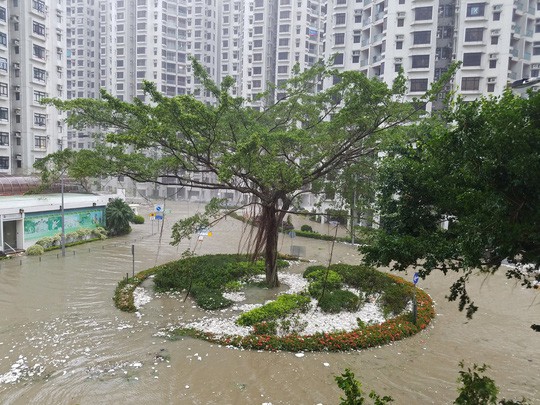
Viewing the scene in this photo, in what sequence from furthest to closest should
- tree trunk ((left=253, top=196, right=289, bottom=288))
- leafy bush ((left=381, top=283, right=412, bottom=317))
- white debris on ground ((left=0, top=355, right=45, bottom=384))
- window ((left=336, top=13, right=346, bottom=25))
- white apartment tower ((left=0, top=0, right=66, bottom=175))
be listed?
1. window ((left=336, top=13, right=346, bottom=25))
2. white apartment tower ((left=0, top=0, right=66, bottom=175))
3. tree trunk ((left=253, top=196, right=289, bottom=288))
4. leafy bush ((left=381, top=283, right=412, bottom=317))
5. white debris on ground ((left=0, top=355, right=45, bottom=384))

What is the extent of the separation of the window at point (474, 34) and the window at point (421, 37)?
10.5 feet

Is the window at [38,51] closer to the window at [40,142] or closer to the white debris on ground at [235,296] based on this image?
the window at [40,142]

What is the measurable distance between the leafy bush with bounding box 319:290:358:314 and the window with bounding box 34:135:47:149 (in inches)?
1565

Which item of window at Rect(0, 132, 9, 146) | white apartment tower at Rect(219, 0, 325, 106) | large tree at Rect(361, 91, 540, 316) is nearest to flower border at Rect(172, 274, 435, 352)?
large tree at Rect(361, 91, 540, 316)

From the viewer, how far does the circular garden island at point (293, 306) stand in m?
12.1

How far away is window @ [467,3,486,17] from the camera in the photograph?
3512cm

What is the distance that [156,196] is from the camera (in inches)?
Answer: 2879

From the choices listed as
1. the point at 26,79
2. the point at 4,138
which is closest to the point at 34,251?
the point at 4,138

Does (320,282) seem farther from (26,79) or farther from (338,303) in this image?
(26,79)

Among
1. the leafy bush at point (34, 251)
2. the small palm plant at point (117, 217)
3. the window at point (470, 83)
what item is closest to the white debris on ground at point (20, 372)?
the leafy bush at point (34, 251)

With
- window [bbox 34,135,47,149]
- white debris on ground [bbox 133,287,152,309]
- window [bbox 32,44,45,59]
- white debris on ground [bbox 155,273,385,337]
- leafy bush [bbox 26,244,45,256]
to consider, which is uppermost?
window [bbox 32,44,45,59]

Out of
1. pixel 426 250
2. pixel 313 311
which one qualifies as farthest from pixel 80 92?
pixel 426 250

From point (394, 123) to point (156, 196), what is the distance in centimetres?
6319

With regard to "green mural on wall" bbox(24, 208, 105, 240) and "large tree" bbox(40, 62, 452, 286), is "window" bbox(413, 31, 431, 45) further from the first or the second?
"green mural on wall" bbox(24, 208, 105, 240)
